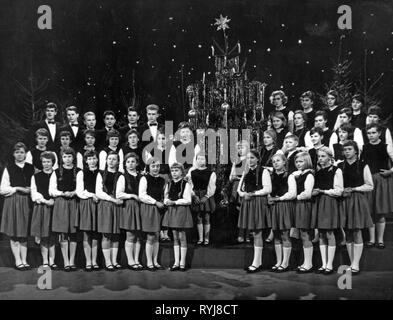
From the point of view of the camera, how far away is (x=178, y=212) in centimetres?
472

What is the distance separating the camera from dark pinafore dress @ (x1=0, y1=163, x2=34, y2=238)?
4.79 meters

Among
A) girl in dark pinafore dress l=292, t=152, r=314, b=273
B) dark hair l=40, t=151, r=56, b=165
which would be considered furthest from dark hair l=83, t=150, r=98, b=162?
girl in dark pinafore dress l=292, t=152, r=314, b=273

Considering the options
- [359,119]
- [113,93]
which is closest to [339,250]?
[359,119]

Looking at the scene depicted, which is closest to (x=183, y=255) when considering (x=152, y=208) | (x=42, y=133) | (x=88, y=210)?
(x=152, y=208)

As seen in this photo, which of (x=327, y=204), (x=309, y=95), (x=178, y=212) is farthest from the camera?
(x=309, y=95)

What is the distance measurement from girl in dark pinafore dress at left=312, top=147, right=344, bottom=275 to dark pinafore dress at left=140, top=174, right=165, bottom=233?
4.04 ft

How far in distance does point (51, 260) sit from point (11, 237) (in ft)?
1.25

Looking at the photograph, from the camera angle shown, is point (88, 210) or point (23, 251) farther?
point (23, 251)

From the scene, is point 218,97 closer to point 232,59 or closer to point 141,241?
point 232,59

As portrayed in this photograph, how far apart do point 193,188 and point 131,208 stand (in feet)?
1.74

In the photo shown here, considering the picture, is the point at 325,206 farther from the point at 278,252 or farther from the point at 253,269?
the point at 253,269

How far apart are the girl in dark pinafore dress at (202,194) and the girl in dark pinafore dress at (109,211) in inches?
24.2

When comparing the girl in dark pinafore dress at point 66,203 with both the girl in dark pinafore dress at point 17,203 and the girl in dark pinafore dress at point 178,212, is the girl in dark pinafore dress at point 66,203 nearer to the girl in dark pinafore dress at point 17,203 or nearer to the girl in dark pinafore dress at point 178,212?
the girl in dark pinafore dress at point 17,203

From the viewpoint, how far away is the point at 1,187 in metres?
4.83
